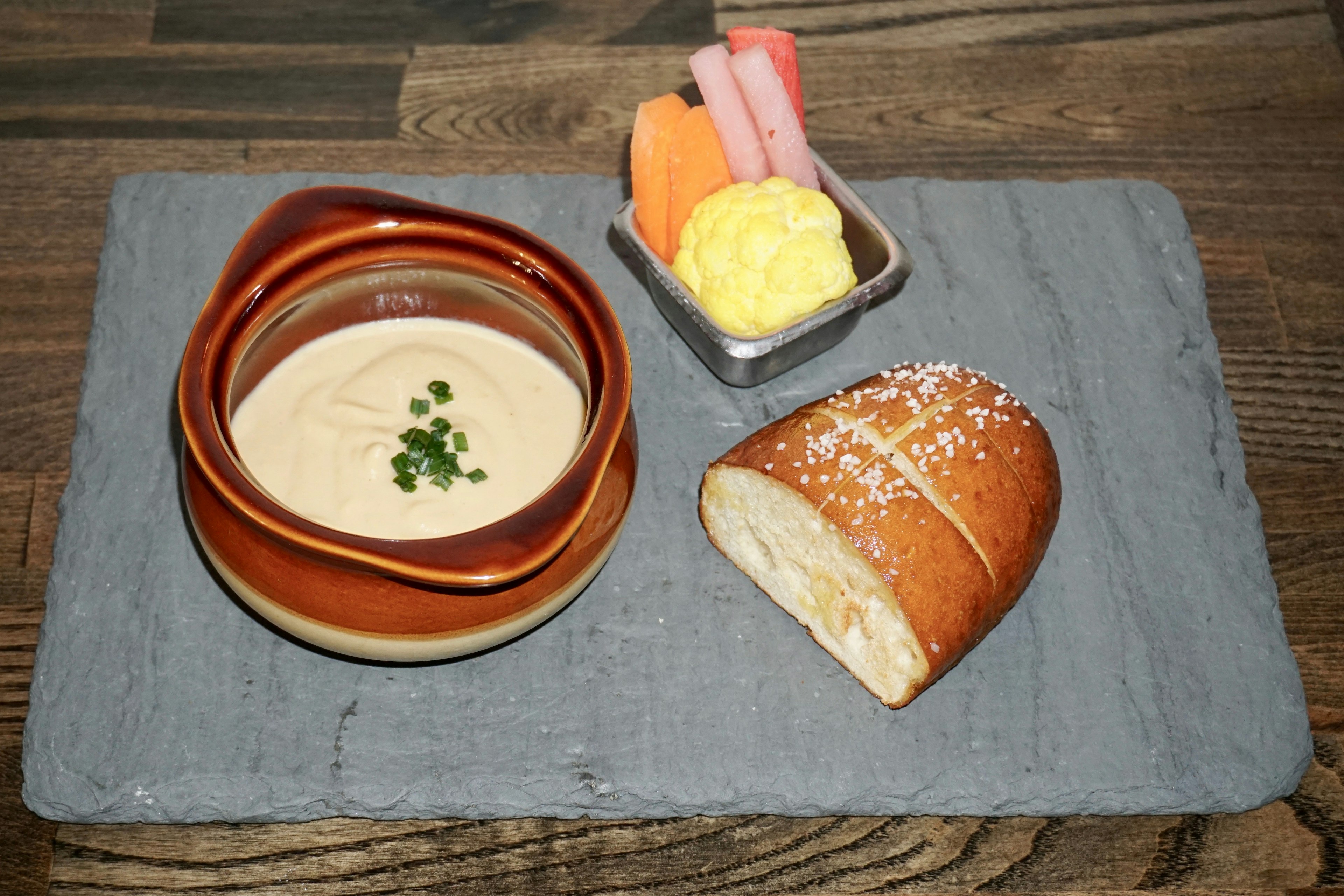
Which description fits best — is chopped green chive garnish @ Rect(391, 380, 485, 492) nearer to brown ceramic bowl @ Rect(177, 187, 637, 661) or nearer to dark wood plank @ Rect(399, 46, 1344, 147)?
brown ceramic bowl @ Rect(177, 187, 637, 661)

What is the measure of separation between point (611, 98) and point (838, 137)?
2.19 feet

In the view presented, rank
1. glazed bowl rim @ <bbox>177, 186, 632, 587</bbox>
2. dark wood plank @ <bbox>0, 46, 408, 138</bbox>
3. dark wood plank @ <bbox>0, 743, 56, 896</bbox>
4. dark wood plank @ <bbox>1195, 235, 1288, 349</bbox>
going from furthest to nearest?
dark wood plank @ <bbox>0, 46, 408, 138</bbox> < dark wood plank @ <bbox>1195, 235, 1288, 349</bbox> < dark wood plank @ <bbox>0, 743, 56, 896</bbox> < glazed bowl rim @ <bbox>177, 186, 632, 587</bbox>

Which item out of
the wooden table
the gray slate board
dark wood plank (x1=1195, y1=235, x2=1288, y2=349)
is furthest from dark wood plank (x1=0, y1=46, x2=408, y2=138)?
dark wood plank (x1=1195, y1=235, x2=1288, y2=349)

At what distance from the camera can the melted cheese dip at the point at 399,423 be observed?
7.60 feet

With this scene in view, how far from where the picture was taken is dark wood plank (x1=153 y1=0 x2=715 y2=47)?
151 inches

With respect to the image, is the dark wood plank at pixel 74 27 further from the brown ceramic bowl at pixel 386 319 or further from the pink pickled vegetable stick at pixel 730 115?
the pink pickled vegetable stick at pixel 730 115

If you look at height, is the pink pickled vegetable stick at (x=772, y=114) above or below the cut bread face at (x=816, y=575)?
above

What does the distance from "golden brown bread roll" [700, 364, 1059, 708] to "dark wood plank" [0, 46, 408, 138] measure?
1675 millimetres

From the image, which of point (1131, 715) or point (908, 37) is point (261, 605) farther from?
point (908, 37)

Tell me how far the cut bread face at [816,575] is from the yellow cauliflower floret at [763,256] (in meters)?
0.36

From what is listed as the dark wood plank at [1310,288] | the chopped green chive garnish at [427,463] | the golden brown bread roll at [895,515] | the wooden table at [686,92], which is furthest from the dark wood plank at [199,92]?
the dark wood plank at [1310,288]

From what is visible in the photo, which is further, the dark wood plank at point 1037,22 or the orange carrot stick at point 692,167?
the dark wood plank at point 1037,22

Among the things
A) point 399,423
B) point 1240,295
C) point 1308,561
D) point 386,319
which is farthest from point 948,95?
point 399,423

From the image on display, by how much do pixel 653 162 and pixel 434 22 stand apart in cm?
143
